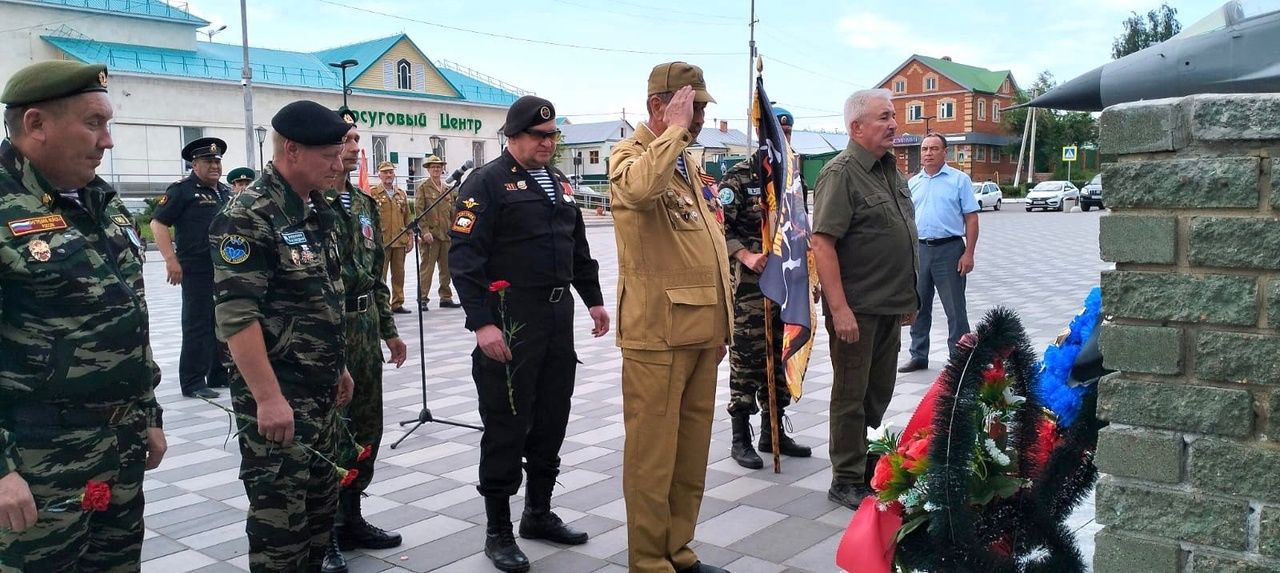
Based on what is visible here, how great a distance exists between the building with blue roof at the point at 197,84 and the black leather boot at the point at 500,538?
101 ft

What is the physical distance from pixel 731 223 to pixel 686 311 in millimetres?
1972

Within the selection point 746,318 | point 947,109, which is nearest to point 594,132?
point 947,109

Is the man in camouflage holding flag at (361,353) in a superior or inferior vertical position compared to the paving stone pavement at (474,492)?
superior

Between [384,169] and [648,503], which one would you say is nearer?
[648,503]

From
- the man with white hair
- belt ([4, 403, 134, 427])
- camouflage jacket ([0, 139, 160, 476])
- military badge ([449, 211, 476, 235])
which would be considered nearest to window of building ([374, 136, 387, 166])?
the man with white hair

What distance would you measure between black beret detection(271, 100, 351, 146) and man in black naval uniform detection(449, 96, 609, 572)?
33.9 inches

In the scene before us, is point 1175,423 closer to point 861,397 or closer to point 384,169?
point 861,397

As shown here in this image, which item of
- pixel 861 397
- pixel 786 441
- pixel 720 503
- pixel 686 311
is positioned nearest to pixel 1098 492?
pixel 686 311

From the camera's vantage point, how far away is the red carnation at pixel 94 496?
7.83 ft

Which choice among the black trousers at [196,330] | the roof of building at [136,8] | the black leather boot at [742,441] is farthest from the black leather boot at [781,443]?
the roof of building at [136,8]

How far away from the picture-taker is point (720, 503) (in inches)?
177

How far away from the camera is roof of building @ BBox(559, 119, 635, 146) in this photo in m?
74.8

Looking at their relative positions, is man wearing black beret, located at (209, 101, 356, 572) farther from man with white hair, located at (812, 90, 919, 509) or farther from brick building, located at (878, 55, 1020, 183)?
brick building, located at (878, 55, 1020, 183)

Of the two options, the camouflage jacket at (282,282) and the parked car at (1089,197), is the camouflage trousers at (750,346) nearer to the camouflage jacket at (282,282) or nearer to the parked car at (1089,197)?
the camouflage jacket at (282,282)
